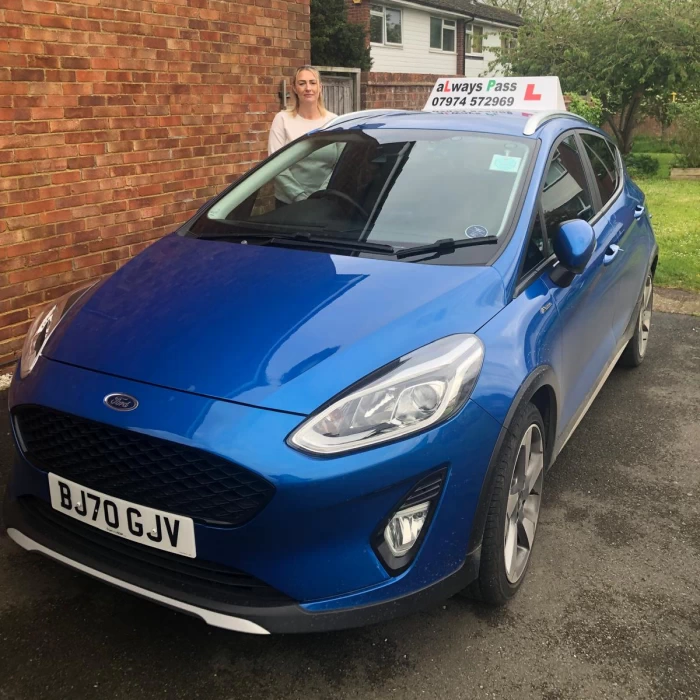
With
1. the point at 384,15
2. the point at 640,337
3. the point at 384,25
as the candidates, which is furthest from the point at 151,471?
the point at 384,15

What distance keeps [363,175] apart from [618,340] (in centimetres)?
170

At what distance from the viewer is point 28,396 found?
234 cm

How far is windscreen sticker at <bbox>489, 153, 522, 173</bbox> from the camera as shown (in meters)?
3.20

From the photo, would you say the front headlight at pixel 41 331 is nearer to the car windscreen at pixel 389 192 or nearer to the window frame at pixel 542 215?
the car windscreen at pixel 389 192

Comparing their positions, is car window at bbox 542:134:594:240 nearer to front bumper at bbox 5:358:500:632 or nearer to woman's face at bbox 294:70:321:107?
front bumper at bbox 5:358:500:632

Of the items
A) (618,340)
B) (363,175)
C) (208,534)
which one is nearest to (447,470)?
(208,534)

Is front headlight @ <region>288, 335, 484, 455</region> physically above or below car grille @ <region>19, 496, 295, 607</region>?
above

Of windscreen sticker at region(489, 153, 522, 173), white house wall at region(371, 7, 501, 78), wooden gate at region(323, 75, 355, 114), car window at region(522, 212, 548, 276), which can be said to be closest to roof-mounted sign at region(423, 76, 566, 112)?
windscreen sticker at region(489, 153, 522, 173)

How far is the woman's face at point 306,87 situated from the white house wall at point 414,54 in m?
22.3

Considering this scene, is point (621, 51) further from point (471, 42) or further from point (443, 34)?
point (471, 42)

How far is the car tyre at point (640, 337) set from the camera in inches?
189

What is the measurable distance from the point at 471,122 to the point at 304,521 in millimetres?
2283

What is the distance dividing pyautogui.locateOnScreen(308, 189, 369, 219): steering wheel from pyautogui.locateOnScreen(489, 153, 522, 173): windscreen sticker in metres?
0.57

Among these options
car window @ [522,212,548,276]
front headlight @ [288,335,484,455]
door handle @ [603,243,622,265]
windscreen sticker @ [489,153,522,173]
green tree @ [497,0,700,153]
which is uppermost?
green tree @ [497,0,700,153]
